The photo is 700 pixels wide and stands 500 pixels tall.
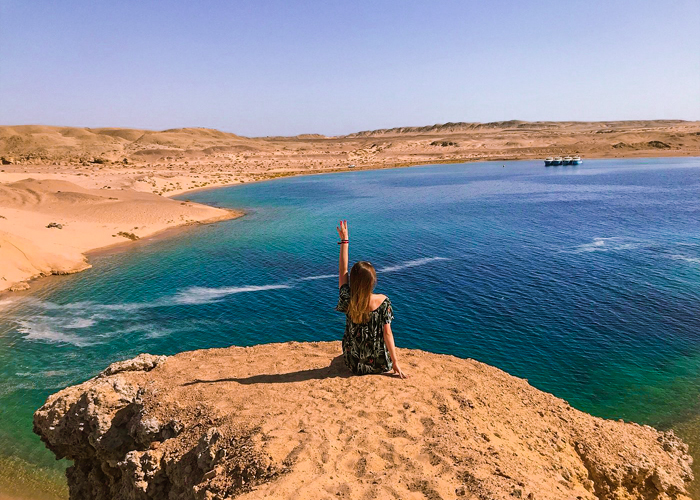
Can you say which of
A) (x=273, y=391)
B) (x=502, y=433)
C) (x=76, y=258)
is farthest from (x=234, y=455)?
(x=76, y=258)

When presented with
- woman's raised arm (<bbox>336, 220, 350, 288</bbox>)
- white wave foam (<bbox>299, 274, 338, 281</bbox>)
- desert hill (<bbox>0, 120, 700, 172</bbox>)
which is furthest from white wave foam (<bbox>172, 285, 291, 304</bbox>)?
desert hill (<bbox>0, 120, 700, 172</bbox>)

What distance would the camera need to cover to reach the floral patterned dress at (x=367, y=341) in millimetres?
10297

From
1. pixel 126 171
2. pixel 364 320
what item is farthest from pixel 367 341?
pixel 126 171

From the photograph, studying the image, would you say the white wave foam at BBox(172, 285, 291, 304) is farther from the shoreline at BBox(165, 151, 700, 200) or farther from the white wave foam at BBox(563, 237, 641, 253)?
the shoreline at BBox(165, 151, 700, 200)

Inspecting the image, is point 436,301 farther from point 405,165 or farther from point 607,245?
point 405,165

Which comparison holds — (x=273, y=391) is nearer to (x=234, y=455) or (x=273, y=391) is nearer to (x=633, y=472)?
(x=234, y=455)

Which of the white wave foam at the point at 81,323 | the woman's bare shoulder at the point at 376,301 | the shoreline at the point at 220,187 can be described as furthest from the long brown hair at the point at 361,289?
the shoreline at the point at 220,187

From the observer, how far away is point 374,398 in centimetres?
1002

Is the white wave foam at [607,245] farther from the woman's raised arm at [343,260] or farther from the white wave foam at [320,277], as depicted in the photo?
the woman's raised arm at [343,260]

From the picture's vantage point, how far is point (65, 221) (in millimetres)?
53375

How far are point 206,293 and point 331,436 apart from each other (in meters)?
25.9

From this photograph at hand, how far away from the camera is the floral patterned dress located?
10.3 m

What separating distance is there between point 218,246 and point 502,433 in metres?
41.3

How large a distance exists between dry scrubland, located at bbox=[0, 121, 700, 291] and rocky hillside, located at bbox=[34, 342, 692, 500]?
2988 cm
